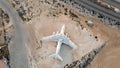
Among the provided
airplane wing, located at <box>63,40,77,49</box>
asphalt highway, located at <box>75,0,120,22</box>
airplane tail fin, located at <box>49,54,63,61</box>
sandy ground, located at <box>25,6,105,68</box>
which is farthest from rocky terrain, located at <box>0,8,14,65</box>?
asphalt highway, located at <box>75,0,120,22</box>

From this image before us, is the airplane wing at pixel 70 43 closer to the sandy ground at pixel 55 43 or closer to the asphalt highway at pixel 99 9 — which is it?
the sandy ground at pixel 55 43

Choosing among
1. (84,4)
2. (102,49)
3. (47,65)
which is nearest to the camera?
(47,65)

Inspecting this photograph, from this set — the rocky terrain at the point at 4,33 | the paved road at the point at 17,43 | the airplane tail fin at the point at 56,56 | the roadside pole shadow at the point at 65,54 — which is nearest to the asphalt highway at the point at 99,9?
the roadside pole shadow at the point at 65,54

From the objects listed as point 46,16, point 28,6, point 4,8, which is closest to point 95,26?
point 46,16

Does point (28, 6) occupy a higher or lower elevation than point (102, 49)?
higher

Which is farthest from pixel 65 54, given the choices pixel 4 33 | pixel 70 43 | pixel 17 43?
pixel 4 33

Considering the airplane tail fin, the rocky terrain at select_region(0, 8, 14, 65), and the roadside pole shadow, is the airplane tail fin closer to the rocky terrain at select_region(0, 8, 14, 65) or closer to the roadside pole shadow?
the roadside pole shadow

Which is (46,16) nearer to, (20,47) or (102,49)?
(20,47)
